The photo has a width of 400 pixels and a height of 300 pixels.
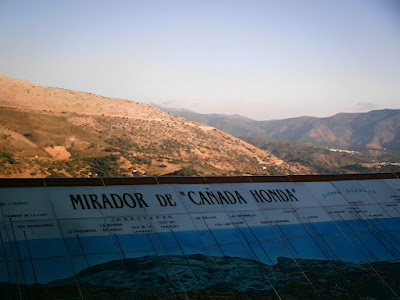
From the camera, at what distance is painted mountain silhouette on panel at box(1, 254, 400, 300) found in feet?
26.8

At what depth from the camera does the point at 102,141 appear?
3297 inches

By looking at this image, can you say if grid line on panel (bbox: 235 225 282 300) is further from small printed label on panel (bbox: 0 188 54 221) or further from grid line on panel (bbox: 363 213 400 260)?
small printed label on panel (bbox: 0 188 54 221)

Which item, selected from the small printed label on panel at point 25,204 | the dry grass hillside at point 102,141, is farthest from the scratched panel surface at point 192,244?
the dry grass hillside at point 102,141

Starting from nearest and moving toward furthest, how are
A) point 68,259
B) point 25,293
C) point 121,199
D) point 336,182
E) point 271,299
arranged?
point 25,293 → point 68,259 → point 271,299 → point 121,199 → point 336,182

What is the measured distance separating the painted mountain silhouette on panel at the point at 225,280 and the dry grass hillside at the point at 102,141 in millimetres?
55196

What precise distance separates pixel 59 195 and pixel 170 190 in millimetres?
3178

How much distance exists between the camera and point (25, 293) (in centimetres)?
741

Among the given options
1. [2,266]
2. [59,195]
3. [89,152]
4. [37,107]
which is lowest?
[2,266]

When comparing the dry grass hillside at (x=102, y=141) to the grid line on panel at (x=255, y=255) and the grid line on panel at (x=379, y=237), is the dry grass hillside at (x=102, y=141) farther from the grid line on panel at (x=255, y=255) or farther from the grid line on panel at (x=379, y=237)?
the grid line on panel at (x=379, y=237)

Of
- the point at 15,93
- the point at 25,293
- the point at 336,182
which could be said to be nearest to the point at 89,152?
the point at 15,93

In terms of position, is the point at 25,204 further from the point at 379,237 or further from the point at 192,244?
the point at 379,237

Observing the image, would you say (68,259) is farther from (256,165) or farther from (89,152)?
(256,165)

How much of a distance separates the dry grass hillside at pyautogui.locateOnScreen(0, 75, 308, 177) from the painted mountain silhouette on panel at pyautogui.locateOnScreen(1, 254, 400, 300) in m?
55.2

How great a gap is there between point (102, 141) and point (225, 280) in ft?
254
